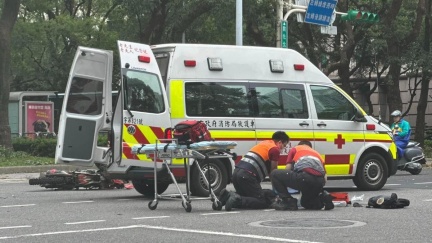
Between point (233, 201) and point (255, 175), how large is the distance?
0.63m

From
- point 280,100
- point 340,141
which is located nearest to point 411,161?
point 340,141

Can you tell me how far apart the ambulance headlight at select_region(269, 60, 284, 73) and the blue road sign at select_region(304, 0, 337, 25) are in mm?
10327

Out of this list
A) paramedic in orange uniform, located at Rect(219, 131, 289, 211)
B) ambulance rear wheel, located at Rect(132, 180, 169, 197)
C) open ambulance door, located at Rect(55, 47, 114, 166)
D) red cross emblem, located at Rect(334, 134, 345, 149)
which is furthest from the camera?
red cross emblem, located at Rect(334, 134, 345, 149)

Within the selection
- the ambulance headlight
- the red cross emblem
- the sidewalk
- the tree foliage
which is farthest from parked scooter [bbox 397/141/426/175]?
the sidewalk

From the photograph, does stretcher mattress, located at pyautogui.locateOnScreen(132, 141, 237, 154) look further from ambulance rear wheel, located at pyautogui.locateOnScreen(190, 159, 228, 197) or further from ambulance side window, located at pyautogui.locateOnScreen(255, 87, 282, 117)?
ambulance side window, located at pyautogui.locateOnScreen(255, 87, 282, 117)

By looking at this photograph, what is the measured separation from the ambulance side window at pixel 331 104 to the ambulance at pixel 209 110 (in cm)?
2

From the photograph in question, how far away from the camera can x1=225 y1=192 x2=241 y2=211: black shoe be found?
41.1 feet

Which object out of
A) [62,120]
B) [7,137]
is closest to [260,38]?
[7,137]

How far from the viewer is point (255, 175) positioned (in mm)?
12984

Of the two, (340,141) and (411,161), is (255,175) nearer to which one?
(340,141)

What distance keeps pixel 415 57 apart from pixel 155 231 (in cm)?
2446

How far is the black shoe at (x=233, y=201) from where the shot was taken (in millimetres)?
12531

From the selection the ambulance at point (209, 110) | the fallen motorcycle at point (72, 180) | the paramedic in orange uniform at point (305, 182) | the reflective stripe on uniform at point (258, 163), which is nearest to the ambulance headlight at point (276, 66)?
the ambulance at point (209, 110)

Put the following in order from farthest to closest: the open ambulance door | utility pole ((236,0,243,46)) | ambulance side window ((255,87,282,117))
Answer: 1. utility pole ((236,0,243,46))
2. ambulance side window ((255,87,282,117))
3. the open ambulance door
